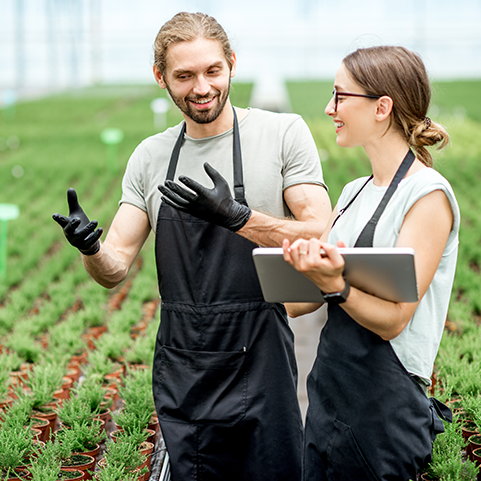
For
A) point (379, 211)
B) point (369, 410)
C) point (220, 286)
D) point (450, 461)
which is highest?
point (379, 211)

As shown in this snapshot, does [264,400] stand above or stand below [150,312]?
above

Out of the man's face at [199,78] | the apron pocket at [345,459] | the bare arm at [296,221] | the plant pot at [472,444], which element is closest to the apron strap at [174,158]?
the man's face at [199,78]

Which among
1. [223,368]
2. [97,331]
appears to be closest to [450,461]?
[223,368]

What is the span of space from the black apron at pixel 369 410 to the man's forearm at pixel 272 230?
32 centimetres

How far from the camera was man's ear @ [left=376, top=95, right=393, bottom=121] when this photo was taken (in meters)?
1.44

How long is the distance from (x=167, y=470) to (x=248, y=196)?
1.11 meters

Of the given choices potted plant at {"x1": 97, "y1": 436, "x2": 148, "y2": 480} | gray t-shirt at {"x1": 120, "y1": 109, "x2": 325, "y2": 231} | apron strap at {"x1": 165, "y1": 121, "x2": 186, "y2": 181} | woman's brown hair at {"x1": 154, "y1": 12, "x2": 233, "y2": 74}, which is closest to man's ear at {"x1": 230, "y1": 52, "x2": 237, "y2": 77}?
woman's brown hair at {"x1": 154, "y1": 12, "x2": 233, "y2": 74}

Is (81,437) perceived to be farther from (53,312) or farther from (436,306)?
(53,312)

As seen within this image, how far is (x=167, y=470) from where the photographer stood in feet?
7.57

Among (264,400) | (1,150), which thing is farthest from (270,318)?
(1,150)

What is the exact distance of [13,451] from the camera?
214cm

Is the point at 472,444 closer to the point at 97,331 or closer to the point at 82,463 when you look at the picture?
the point at 82,463

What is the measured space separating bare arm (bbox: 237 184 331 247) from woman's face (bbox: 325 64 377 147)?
0.37 meters

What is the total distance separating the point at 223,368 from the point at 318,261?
76cm
